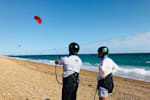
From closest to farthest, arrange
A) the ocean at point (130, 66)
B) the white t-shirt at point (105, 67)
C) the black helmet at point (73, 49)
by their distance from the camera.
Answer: the white t-shirt at point (105, 67) < the black helmet at point (73, 49) < the ocean at point (130, 66)

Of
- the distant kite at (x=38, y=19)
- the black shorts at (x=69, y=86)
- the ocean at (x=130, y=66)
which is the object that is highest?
the distant kite at (x=38, y=19)

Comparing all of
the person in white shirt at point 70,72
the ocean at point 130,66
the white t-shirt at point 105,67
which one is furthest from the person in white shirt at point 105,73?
the ocean at point 130,66

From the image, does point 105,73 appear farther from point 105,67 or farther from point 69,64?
point 69,64

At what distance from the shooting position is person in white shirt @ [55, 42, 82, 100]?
319cm

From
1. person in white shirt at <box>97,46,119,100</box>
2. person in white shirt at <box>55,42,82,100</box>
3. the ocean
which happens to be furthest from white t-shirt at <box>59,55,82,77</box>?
the ocean

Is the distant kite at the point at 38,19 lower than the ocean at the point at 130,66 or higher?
higher

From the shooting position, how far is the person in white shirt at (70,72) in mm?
3193

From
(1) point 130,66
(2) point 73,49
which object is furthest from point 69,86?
(1) point 130,66

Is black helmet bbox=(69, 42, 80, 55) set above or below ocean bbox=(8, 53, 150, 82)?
above

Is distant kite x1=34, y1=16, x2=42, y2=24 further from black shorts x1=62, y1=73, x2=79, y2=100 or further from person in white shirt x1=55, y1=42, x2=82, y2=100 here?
black shorts x1=62, y1=73, x2=79, y2=100

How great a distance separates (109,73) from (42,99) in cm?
352

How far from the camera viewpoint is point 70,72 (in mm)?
3217

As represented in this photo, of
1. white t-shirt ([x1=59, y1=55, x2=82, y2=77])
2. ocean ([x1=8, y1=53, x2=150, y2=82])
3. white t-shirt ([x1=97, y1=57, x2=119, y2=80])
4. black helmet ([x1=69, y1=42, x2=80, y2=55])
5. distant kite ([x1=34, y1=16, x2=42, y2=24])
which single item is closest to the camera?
white t-shirt ([x1=97, y1=57, x2=119, y2=80])

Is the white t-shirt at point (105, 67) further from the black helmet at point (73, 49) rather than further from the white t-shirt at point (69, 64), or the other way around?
the black helmet at point (73, 49)
